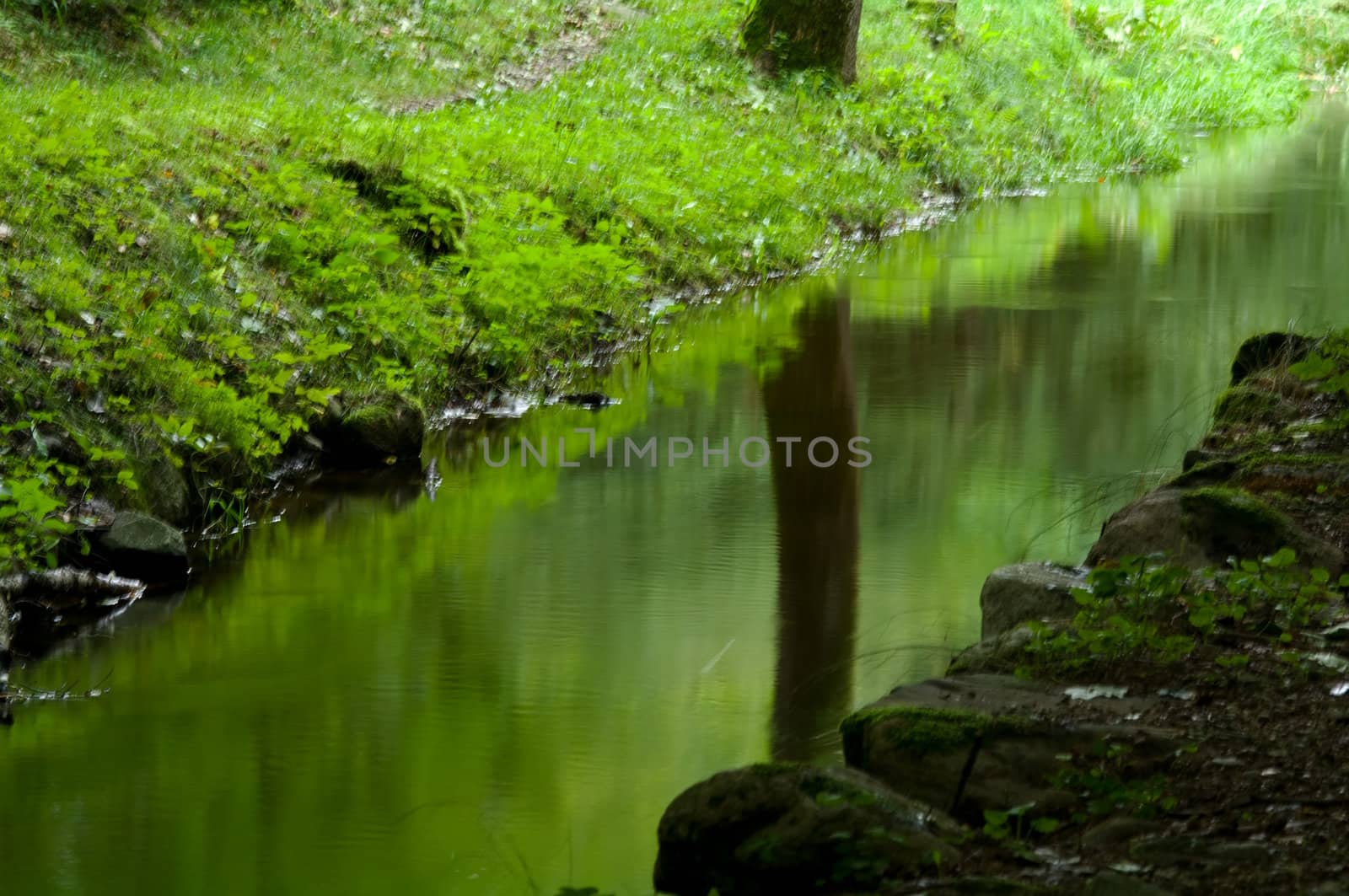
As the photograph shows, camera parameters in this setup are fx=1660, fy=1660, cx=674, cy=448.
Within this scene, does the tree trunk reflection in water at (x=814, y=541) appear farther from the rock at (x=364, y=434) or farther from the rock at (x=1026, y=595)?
the rock at (x=364, y=434)

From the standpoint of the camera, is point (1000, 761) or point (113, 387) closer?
point (1000, 761)

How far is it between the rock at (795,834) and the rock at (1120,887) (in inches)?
15.8

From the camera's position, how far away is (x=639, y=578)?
6598mm

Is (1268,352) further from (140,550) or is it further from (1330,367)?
(140,550)

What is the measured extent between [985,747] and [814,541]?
3.18 metres

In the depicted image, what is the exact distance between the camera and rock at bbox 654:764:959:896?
351cm

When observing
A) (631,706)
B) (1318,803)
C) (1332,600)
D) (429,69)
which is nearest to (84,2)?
(429,69)

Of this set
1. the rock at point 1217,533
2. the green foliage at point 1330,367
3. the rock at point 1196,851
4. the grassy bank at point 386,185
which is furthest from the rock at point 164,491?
the rock at point 1196,851

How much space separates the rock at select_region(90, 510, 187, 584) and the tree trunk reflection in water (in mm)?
2384

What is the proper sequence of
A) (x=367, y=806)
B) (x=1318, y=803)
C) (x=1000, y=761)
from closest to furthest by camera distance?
(x=1318, y=803)
(x=1000, y=761)
(x=367, y=806)

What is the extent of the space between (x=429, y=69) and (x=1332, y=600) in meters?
11.0

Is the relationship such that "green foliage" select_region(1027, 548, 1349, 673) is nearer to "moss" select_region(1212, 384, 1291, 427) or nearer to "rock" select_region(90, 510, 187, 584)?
"moss" select_region(1212, 384, 1291, 427)

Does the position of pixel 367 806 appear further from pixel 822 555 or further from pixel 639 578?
pixel 822 555

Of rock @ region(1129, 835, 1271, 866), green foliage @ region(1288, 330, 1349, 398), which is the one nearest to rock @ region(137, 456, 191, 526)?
green foliage @ region(1288, 330, 1349, 398)
